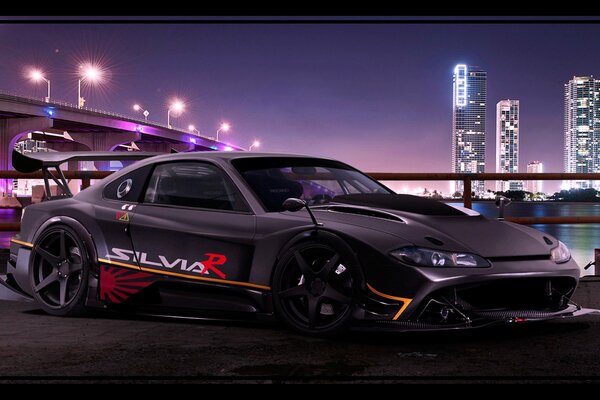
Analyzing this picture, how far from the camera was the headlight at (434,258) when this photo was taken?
A: 509cm

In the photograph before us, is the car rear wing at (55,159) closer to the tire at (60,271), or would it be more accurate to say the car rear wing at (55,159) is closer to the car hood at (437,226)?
the tire at (60,271)

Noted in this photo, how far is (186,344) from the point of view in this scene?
5.43 meters

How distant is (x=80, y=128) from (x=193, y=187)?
256 feet

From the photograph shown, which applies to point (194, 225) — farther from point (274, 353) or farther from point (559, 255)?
point (559, 255)

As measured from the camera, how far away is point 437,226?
17.8ft

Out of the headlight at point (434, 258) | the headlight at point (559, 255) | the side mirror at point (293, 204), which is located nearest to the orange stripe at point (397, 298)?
the headlight at point (434, 258)

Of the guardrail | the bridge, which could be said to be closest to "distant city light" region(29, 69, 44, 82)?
the bridge

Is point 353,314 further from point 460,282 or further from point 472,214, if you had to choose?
point 472,214

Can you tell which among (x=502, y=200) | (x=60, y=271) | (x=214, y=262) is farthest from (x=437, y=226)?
(x=60, y=271)

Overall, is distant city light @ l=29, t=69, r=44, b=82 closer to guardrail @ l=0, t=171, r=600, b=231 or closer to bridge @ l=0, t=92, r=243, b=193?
bridge @ l=0, t=92, r=243, b=193

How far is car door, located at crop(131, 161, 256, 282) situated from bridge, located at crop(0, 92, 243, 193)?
188 ft

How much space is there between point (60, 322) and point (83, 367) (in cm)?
178

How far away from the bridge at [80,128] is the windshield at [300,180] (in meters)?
57.4

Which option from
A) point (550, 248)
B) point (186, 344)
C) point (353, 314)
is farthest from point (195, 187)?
point (550, 248)
